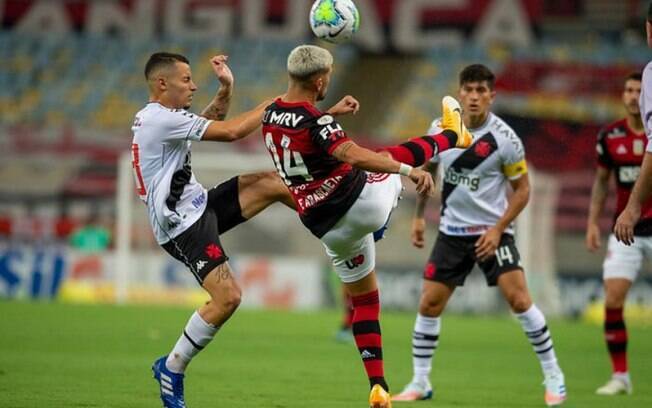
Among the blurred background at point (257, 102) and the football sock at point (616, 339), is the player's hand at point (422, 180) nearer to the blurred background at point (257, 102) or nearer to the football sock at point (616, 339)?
the football sock at point (616, 339)

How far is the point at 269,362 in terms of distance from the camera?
37.5 feet

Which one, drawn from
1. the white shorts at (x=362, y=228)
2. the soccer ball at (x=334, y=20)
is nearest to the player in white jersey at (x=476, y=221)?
the soccer ball at (x=334, y=20)

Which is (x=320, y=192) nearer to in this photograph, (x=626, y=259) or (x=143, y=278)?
(x=626, y=259)

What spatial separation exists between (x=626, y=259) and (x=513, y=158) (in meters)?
1.53

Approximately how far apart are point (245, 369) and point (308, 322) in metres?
6.61

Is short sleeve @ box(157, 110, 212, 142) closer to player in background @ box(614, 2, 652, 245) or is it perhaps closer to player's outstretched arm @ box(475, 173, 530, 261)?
player's outstretched arm @ box(475, 173, 530, 261)

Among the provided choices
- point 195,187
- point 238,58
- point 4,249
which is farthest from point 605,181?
point 238,58

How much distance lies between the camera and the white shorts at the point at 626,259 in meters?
9.94

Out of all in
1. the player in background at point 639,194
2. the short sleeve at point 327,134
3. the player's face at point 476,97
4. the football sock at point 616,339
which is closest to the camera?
the player in background at point 639,194

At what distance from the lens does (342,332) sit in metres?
14.5

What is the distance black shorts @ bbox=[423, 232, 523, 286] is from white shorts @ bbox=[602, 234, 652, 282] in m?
1.14

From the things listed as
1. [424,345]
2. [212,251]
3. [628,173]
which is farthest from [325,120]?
[628,173]

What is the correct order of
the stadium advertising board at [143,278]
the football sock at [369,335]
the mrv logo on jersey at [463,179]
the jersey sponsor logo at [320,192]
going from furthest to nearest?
the stadium advertising board at [143,278]
the mrv logo on jersey at [463,179]
the football sock at [369,335]
the jersey sponsor logo at [320,192]

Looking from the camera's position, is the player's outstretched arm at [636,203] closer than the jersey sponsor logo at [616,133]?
Yes
